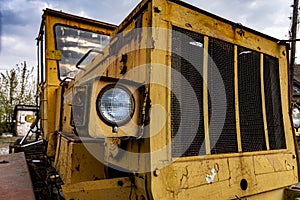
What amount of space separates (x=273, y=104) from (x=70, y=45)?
2756 millimetres

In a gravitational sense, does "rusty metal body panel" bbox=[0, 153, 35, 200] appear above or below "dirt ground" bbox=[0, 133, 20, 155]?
above

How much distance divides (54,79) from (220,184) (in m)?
2.76

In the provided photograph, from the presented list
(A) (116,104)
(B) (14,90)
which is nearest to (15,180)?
(A) (116,104)

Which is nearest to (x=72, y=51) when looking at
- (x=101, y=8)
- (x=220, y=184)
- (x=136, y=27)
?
(x=101, y=8)

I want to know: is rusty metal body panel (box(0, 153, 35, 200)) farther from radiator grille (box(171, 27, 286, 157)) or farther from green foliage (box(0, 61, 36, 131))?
green foliage (box(0, 61, 36, 131))

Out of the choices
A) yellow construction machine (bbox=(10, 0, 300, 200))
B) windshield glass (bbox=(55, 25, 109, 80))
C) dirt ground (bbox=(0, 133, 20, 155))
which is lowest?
dirt ground (bbox=(0, 133, 20, 155))

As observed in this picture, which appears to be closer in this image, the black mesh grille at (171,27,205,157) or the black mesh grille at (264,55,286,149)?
the black mesh grille at (171,27,205,157)

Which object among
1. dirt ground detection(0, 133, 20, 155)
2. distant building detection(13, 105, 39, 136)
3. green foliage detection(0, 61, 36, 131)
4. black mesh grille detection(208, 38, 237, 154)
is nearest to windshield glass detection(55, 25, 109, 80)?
black mesh grille detection(208, 38, 237, 154)

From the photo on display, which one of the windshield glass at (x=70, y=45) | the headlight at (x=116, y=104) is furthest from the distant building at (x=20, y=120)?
the headlight at (x=116, y=104)

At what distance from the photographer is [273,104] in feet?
6.92

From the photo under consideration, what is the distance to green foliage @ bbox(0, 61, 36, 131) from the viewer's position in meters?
17.1

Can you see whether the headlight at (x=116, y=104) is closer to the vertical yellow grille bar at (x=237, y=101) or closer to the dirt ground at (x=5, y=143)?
the vertical yellow grille bar at (x=237, y=101)

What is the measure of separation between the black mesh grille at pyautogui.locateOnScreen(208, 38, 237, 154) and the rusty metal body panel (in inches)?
45.9

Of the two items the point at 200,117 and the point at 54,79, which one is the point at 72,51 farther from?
the point at 200,117
